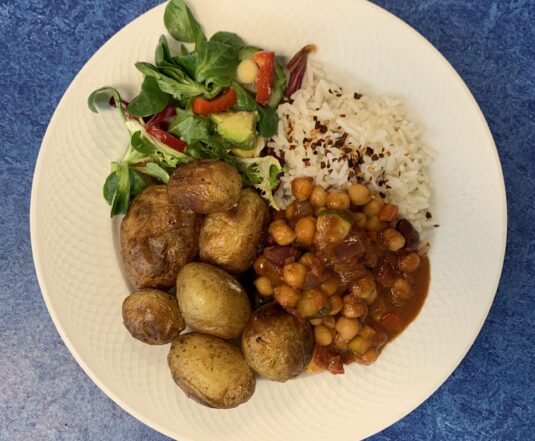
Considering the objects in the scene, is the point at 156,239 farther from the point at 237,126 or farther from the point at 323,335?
the point at 323,335

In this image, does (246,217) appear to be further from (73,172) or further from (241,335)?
(73,172)

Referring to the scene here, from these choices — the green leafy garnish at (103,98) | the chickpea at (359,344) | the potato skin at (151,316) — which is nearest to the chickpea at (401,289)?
the chickpea at (359,344)

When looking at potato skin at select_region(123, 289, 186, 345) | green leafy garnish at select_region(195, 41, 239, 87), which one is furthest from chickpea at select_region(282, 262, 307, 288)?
green leafy garnish at select_region(195, 41, 239, 87)

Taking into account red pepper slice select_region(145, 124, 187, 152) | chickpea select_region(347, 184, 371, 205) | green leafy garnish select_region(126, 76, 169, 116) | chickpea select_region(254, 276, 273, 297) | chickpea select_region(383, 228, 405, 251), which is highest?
green leafy garnish select_region(126, 76, 169, 116)

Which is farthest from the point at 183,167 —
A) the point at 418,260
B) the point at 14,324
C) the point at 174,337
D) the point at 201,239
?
the point at 14,324

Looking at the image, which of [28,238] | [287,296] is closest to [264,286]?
[287,296]

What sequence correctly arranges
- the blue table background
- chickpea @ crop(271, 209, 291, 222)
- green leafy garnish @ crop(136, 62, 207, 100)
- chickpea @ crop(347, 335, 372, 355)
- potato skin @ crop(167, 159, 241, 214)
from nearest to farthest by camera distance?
potato skin @ crop(167, 159, 241, 214)
green leafy garnish @ crop(136, 62, 207, 100)
chickpea @ crop(347, 335, 372, 355)
chickpea @ crop(271, 209, 291, 222)
the blue table background

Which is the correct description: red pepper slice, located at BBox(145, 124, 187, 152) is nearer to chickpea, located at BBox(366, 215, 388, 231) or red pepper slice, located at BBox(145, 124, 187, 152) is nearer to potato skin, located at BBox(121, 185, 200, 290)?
potato skin, located at BBox(121, 185, 200, 290)
